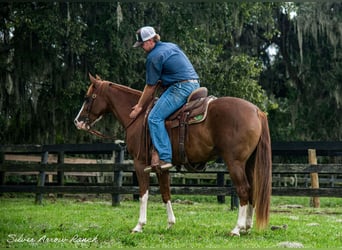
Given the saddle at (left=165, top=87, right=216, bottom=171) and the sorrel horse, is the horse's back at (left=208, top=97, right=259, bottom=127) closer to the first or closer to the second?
the sorrel horse

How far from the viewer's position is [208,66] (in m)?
16.7

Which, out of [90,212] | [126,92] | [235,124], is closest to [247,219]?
[235,124]

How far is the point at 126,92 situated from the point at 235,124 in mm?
1852

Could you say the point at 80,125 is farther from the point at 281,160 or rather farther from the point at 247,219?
the point at 281,160

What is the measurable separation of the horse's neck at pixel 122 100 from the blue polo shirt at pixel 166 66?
680 mm

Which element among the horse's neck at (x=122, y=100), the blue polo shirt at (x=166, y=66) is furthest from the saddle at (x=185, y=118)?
the horse's neck at (x=122, y=100)

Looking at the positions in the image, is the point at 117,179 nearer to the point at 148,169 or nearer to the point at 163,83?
the point at 148,169

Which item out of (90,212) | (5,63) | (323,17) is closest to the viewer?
(90,212)

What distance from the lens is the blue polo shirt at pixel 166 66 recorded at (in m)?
6.90

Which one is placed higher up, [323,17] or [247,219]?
[323,17]

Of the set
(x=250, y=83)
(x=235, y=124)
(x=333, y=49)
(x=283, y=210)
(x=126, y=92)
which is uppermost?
(x=333, y=49)

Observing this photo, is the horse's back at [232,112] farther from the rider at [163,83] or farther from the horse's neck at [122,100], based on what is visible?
the horse's neck at [122,100]

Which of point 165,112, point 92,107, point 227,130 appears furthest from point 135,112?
point 227,130

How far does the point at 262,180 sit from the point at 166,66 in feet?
6.00
